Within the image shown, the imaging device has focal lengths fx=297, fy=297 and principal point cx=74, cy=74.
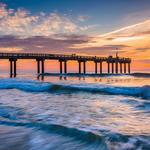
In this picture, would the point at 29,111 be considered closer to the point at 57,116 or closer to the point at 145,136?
the point at 57,116

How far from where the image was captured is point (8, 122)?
955 cm

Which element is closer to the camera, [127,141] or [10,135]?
[127,141]

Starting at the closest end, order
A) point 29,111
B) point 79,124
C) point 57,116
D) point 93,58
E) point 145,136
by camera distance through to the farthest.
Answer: point 145,136 < point 79,124 < point 57,116 < point 29,111 < point 93,58

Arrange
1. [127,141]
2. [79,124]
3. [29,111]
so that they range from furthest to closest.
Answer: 1. [29,111]
2. [79,124]
3. [127,141]

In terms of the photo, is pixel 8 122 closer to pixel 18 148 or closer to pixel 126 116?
pixel 18 148

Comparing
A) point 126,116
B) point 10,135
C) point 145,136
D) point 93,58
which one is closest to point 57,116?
point 126,116

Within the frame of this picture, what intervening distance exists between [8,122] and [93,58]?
5809 cm

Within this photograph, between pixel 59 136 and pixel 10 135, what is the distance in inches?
50.9

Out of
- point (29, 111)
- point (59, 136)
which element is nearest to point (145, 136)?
point (59, 136)

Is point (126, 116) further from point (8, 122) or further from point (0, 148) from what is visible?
point (0, 148)

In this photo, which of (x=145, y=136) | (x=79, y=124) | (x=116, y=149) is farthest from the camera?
(x=79, y=124)

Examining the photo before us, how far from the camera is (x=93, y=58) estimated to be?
220 feet

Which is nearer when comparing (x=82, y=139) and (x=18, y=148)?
(x=18, y=148)

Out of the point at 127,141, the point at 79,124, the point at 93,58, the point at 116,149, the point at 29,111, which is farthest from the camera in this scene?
Answer: the point at 93,58
